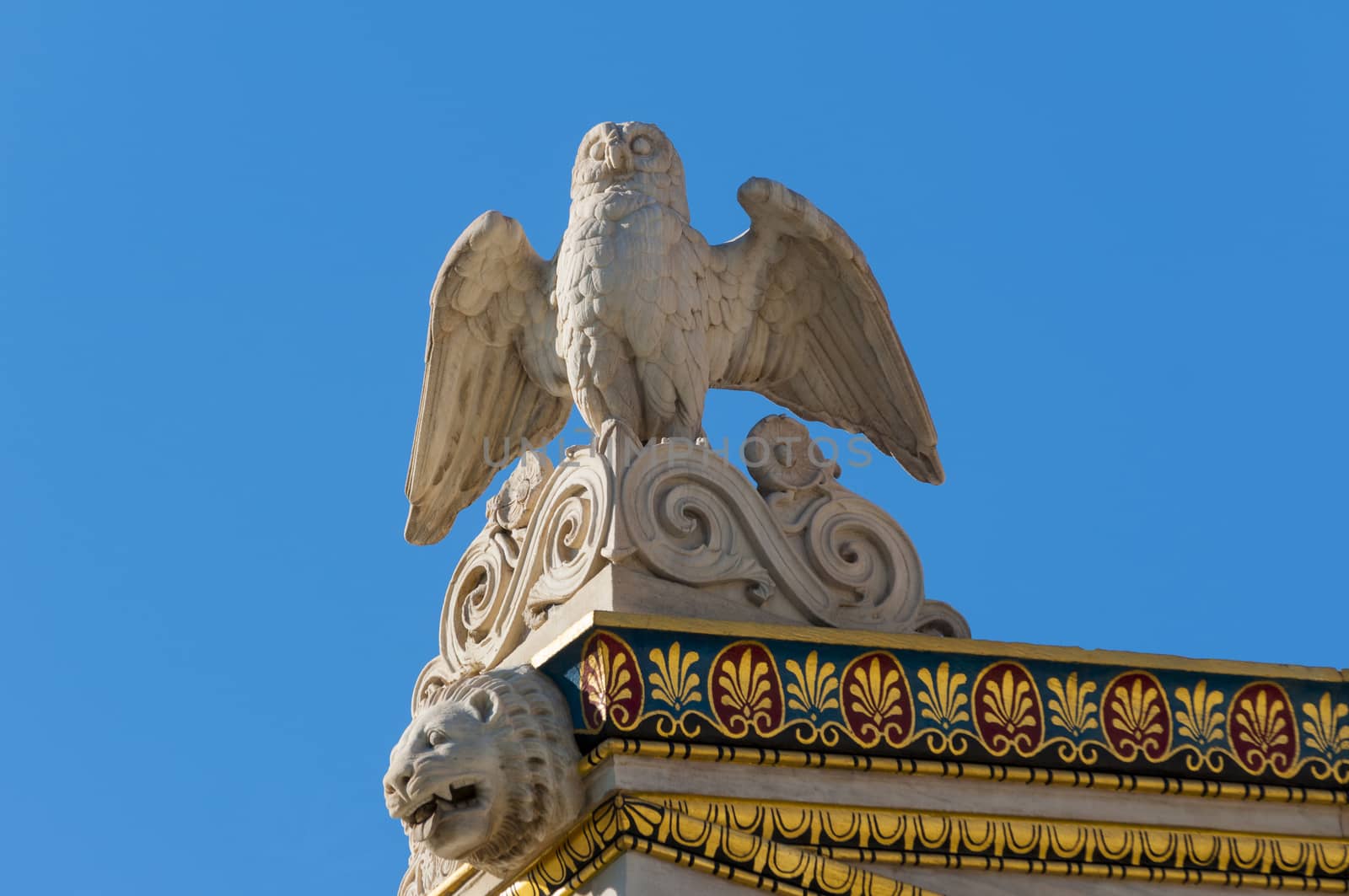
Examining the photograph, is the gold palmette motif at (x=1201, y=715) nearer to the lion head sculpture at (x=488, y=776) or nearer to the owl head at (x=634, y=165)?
the lion head sculpture at (x=488, y=776)

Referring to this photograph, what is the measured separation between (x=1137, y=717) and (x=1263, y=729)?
0.40 metres

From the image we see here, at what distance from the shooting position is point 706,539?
680 centimetres

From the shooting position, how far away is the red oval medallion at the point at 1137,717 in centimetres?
675

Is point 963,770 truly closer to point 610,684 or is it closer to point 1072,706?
point 1072,706

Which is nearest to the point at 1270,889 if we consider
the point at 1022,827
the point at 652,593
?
the point at 1022,827

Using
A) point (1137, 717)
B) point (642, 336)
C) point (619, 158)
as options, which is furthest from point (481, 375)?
point (1137, 717)

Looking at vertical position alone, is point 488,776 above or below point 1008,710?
below

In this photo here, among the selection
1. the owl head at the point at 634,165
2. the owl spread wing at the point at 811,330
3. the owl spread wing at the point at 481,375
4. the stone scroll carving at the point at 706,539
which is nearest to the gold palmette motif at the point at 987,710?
the stone scroll carving at the point at 706,539

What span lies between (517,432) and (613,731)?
2254 mm

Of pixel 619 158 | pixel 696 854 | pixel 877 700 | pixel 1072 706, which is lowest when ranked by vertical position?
pixel 696 854

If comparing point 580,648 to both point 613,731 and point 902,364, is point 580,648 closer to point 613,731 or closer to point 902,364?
point 613,731

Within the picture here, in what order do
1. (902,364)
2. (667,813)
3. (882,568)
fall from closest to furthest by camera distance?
(667,813) → (882,568) → (902,364)

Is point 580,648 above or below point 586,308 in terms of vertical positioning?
below

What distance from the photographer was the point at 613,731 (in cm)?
626
